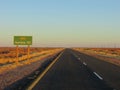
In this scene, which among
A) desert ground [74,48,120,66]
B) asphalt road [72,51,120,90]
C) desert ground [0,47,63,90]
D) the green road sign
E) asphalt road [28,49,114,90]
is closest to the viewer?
asphalt road [28,49,114,90]

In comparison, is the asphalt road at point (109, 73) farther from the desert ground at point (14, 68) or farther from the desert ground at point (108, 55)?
the desert ground at point (108, 55)

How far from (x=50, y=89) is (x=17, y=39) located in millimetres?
19221

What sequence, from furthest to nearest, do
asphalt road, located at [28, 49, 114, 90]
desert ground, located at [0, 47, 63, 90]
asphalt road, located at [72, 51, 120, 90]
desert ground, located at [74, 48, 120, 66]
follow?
1. desert ground, located at [74, 48, 120, 66]
2. desert ground, located at [0, 47, 63, 90]
3. asphalt road, located at [72, 51, 120, 90]
4. asphalt road, located at [28, 49, 114, 90]

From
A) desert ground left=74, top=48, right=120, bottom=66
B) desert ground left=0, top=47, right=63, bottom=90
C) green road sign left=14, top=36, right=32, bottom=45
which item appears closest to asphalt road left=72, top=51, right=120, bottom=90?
desert ground left=0, top=47, right=63, bottom=90

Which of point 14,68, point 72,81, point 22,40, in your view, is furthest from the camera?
point 22,40

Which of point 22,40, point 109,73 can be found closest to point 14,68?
point 22,40

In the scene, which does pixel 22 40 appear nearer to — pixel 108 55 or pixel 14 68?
pixel 14 68

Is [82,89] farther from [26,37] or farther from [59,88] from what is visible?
[26,37]

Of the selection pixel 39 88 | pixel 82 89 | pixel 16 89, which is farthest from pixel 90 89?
pixel 16 89

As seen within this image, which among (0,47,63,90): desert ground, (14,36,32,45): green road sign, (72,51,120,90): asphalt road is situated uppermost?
(14,36,32,45): green road sign

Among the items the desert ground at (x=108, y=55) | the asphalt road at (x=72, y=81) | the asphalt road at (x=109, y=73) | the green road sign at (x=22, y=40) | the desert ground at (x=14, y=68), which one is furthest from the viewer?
the desert ground at (x=108, y=55)

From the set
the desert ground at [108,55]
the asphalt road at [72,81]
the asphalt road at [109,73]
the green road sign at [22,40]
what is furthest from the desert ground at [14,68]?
the desert ground at [108,55]

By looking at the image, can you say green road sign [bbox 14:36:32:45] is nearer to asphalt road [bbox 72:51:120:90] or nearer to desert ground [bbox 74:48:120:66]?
asphalt road [bbox 72:51:120:90]

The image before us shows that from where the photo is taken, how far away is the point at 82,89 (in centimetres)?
1114
